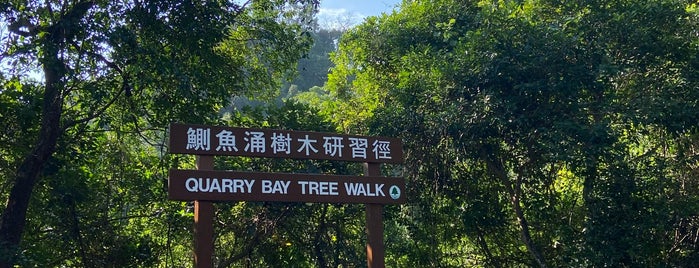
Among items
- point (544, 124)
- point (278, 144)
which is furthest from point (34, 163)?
point (544, 124)

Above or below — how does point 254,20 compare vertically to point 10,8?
above

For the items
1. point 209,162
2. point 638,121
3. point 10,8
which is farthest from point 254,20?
point 638,121

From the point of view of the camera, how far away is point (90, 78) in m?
6.15

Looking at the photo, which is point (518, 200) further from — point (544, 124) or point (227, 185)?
point (227, 185)

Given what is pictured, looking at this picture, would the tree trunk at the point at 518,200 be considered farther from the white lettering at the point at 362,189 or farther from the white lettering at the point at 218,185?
the white lettering at the point at 218,185

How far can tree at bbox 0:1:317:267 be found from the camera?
5.64 m

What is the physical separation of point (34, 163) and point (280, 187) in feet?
8.86

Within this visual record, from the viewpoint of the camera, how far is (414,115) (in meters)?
7.18

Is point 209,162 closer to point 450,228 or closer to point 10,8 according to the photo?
point 10,8

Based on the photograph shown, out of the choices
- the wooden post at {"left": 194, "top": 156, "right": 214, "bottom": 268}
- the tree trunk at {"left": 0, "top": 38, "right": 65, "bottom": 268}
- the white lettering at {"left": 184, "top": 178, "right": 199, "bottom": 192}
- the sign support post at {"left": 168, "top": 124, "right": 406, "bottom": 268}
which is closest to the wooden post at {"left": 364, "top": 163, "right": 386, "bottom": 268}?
the sign support post at {"left": 168, "top": 124, "right": 406, "bottom": 268}

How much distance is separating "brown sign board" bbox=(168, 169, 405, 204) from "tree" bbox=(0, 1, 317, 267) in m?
1.57

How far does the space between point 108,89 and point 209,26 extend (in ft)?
3.53

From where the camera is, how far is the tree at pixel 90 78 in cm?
564

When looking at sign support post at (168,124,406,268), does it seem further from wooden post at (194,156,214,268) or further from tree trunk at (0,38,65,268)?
tree trunk at (0,38,65,268)
